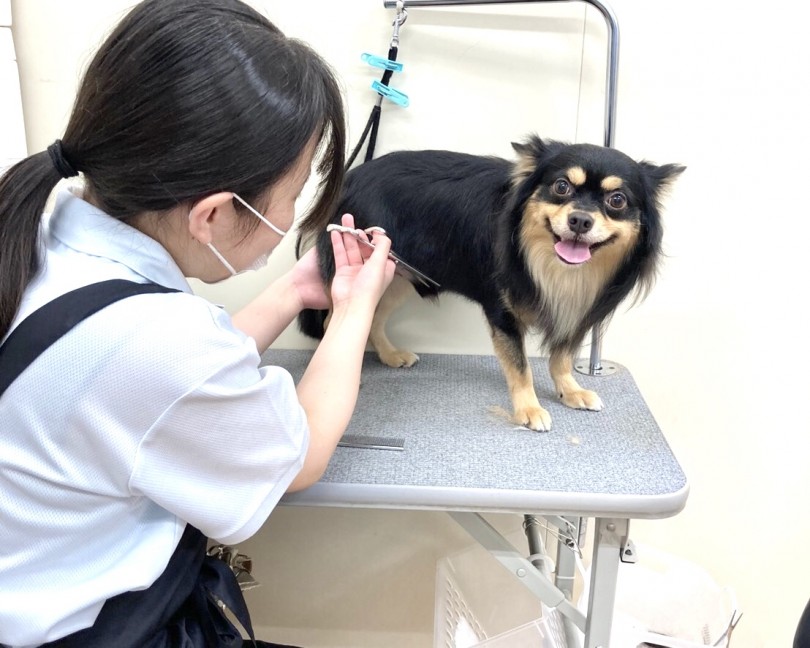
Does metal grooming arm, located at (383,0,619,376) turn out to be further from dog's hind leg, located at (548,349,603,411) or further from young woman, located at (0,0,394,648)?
young woman, located at (0,0,394,648)

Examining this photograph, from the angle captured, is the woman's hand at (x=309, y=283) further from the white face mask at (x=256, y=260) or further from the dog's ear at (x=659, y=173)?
the dog's ear at (x=659, y=173)

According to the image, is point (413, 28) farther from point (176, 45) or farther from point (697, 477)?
point (697, 477)

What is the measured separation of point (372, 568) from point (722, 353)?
88 centimetres

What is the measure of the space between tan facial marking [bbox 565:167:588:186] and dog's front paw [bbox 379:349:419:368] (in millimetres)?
477

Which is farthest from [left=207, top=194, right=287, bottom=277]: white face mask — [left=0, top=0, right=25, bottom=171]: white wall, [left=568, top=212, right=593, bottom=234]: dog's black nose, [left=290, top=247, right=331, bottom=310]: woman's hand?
[left=0, top=0, right=25, bottom=171]: white wall

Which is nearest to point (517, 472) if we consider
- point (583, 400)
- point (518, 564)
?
point (518, 564)

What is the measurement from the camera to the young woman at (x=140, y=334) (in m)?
0.51

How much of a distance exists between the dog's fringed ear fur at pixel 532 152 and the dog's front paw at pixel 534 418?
0.37 meters

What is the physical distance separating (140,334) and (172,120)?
185 mm

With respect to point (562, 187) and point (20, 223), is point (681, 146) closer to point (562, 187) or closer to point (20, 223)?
point (562, 187)

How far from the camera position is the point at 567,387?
1.08 m

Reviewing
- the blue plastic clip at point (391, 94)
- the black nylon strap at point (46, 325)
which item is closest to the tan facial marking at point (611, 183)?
the blue plastic clip at point (391, 94)

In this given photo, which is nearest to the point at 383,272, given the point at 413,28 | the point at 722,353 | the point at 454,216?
the point at 454,216

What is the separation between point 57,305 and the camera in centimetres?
52
